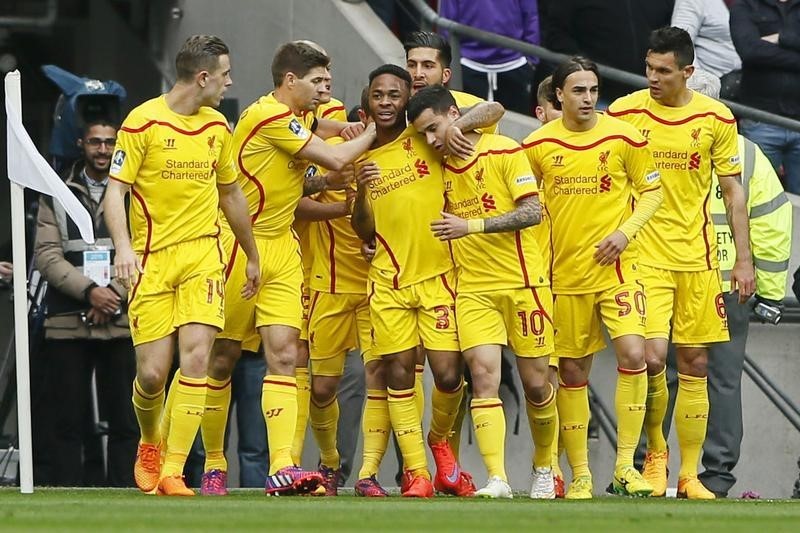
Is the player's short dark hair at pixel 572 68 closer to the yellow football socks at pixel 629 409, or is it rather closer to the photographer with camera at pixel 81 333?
the yellow football socks at pixel 629 409

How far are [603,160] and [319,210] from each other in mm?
1619

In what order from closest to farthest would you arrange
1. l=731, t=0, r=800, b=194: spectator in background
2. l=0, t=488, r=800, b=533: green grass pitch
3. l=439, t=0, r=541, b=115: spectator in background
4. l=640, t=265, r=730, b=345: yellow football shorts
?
1. l=0, t=488, r=800, b=533: green grass pitch
2. l=640, t=265, r=730, b=345: yellow football shorts
3. l=731, t=0, r=800, b=194: spectator in background
4. l=439, t=0, r=541, b=115: spectator in background

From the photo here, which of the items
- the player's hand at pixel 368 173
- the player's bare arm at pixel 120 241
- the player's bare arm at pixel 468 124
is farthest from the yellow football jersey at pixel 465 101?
the player's bare arm at pixel 120 241

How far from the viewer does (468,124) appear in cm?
1137

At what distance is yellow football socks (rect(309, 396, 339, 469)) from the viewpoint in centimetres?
1205

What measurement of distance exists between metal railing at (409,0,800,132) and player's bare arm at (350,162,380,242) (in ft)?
9.00

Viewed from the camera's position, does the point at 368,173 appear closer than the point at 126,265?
No

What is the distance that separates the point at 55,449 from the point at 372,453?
2503 mm

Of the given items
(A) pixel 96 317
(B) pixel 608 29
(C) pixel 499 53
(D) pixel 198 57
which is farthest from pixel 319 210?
(B) pixel 608 29

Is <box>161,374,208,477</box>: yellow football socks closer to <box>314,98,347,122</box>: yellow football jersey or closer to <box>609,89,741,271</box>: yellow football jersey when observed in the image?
<box>314,98,347,122</box>: yellow football jersey

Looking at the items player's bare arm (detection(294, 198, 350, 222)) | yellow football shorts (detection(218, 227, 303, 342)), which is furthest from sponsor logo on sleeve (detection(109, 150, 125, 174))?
player's bare arm (detection(294, 198, 350, 222))

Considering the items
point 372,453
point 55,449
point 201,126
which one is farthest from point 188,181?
point 55,449

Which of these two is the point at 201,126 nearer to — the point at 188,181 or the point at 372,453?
the point at 188,181

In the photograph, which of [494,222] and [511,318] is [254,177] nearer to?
[494,222]
